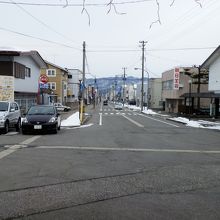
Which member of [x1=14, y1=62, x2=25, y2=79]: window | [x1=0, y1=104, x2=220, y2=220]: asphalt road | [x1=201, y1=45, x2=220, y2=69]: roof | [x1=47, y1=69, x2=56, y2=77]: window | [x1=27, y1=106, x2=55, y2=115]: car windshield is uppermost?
[x1=201, y1=45, x2=220, y2=69]: roof

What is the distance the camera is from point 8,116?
2181 cm

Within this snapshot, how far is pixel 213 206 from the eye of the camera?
6723 mm

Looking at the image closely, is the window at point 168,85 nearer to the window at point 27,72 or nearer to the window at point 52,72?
the window at point 52,72

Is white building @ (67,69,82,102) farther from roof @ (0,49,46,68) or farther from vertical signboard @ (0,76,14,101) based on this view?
vertical signboard @ (0,76,14,101)

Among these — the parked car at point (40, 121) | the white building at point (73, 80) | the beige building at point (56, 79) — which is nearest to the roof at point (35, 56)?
the parked car at point (40, 121)

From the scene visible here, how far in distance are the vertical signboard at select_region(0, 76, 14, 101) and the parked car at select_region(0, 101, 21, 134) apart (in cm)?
896

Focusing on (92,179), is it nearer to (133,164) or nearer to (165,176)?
(165,176)

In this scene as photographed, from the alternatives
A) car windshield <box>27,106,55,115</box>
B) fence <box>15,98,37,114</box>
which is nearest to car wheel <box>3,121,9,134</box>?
car windshield <box>27,106,55,115</box>

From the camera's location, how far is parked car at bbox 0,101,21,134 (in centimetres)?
2112

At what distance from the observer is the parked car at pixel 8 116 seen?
832 inches

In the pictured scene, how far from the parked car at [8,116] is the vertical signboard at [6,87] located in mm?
8957

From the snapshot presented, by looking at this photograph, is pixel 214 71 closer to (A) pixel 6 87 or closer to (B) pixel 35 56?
(B) pixel 35 56

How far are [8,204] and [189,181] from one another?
3.95 meters

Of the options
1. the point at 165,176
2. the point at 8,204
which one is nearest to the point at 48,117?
the point at 165,176
